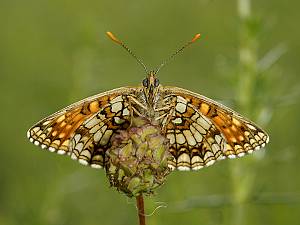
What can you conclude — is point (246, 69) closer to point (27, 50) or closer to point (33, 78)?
point (33, 78)

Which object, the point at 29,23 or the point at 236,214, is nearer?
the point at 236,214

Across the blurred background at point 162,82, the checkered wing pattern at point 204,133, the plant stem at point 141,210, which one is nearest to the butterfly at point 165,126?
the checkered wing pattern at point 204,133

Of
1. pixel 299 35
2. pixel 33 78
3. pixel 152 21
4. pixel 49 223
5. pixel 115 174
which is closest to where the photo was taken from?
pixel 115 174

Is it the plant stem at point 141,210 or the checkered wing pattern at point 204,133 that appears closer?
the plant stem at point 141,210

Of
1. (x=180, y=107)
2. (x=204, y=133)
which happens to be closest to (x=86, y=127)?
(x=180, y=107)

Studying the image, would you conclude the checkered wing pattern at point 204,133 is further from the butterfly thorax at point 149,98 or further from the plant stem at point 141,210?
the plant stem at point 141,210

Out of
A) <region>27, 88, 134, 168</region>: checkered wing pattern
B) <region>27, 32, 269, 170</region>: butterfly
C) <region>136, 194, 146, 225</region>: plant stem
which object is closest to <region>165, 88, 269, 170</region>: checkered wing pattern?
<region>27, 32, 269, 170</region>: butterfly

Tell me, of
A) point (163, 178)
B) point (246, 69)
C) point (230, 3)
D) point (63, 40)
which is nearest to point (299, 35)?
point (230, 3)
